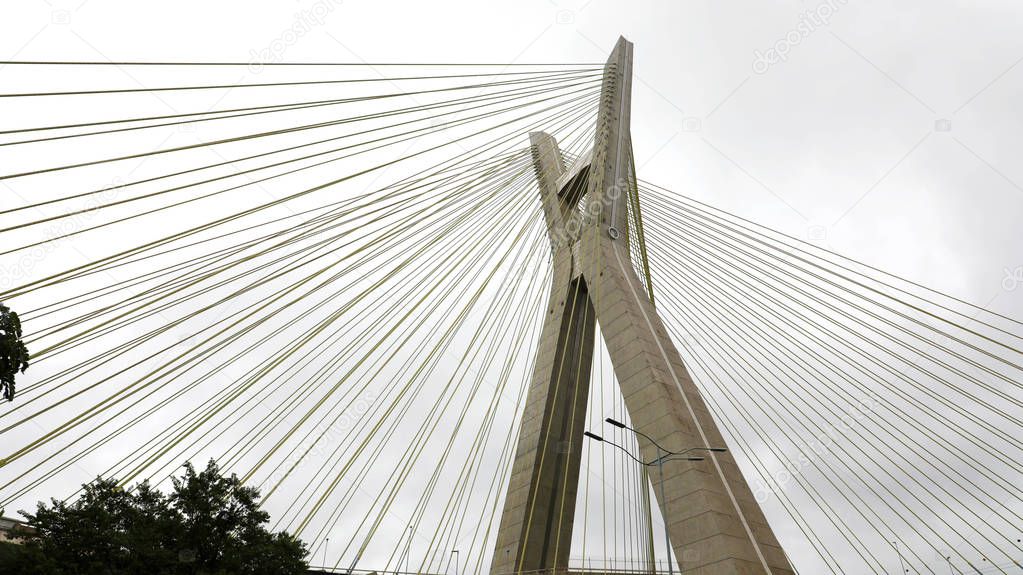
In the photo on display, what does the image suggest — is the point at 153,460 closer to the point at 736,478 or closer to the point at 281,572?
the point at 281,572

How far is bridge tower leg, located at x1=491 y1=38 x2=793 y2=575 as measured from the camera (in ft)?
46.4

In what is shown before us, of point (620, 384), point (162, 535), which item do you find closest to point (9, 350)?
point (162, 535)

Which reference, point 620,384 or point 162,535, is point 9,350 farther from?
point 620,384

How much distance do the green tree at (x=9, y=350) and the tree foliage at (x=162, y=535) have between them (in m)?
7.26

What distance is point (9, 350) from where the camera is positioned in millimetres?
9656

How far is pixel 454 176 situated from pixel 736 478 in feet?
37.4

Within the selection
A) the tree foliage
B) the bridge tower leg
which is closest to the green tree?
the tree foliage

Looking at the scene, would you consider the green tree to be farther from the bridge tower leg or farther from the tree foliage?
the bridge tower leg

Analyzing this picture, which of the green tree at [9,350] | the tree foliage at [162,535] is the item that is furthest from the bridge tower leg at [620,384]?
the green tree at [9,350]

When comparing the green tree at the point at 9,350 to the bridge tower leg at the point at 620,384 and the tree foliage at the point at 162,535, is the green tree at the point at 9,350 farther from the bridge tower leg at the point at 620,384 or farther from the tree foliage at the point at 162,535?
the bridge tower leg at the point at 620,384

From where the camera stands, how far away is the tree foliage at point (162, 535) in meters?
16.5

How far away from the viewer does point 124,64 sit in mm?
10945

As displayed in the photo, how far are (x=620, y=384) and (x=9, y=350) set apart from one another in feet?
42.2

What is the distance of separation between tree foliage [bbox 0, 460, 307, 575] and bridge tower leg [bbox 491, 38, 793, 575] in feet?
22.7
